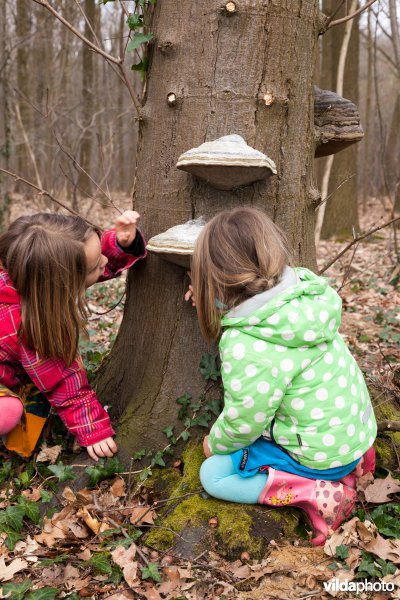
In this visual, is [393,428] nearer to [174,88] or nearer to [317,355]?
[317,355]

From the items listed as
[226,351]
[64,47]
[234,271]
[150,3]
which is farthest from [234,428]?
[64,47]

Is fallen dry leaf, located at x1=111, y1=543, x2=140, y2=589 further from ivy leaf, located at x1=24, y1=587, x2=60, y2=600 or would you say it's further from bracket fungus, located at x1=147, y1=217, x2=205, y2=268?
bracket fungus, located at x1=147, y1=217, x2=205, y2=268

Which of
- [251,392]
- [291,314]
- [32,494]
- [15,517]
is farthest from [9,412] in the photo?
[291,314]

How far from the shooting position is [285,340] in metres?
2.29

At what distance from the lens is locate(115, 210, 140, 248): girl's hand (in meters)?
2.86

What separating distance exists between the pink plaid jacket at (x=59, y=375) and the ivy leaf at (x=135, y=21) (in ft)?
3.69

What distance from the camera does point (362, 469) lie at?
8.88 ft

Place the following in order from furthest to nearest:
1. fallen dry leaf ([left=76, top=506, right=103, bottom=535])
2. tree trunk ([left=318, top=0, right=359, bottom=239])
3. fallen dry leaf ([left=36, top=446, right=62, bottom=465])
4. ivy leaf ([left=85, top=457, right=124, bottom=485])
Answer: tree trunk ([left=318, top=0, right=359, bottom=239]), fallen dry leaf ([left=36, top=446, right=62, bottom=465]), ivy leaf ([left=85, top=457, right=124, bottom=485]), fallen dry leaf ([left=76, top=506, right=103, bottom=535])

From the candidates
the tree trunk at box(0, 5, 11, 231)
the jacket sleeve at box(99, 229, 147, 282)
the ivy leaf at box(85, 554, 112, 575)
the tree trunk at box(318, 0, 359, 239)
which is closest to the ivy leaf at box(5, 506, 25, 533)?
the ivy leaf at box(85, 554, 112, 575)

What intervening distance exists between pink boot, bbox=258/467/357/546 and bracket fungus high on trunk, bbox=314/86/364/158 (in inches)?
69.7

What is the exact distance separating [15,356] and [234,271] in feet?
4.57

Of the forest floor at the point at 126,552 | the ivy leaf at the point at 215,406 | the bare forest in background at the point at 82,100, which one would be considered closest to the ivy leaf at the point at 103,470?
the forest floor at the point at 126,552

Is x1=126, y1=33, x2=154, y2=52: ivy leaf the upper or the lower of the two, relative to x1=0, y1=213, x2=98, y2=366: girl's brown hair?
upper

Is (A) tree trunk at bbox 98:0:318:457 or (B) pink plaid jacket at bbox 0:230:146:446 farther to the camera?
(B) pink plaid jacket at bbox 0:230:146:446
